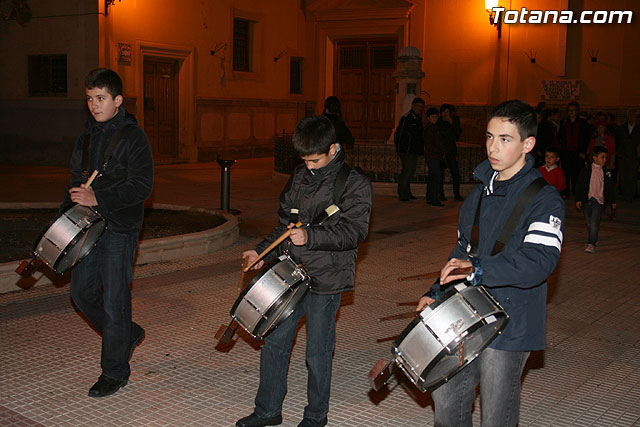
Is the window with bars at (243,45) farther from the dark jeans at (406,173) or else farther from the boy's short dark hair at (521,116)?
the boy's short dark hair at (521,116)

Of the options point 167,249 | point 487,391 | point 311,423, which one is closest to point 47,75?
point 167,249

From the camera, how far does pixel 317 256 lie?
4102 mm

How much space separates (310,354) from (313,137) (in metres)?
1.18

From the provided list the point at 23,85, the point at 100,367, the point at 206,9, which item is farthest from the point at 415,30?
the point at 100,367

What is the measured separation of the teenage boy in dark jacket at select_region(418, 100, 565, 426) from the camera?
10.2ft

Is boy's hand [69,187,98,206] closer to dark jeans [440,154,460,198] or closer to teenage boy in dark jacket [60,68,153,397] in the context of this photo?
teenage boy in dark jacket [60,68,153,397]

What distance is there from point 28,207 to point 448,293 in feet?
32.5

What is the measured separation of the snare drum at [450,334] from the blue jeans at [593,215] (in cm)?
742

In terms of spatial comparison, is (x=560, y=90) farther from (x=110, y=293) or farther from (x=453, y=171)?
(x=110, y=293)

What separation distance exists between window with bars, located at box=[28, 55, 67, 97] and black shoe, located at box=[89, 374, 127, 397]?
16.8 metres

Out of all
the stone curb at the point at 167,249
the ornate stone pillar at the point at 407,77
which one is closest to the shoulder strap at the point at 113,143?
the stone curb at the point at 167,249

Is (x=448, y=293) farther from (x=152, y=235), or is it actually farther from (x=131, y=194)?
(x=152, y=235)

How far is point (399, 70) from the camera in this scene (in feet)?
59.1

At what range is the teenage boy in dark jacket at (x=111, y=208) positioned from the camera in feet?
15.3
